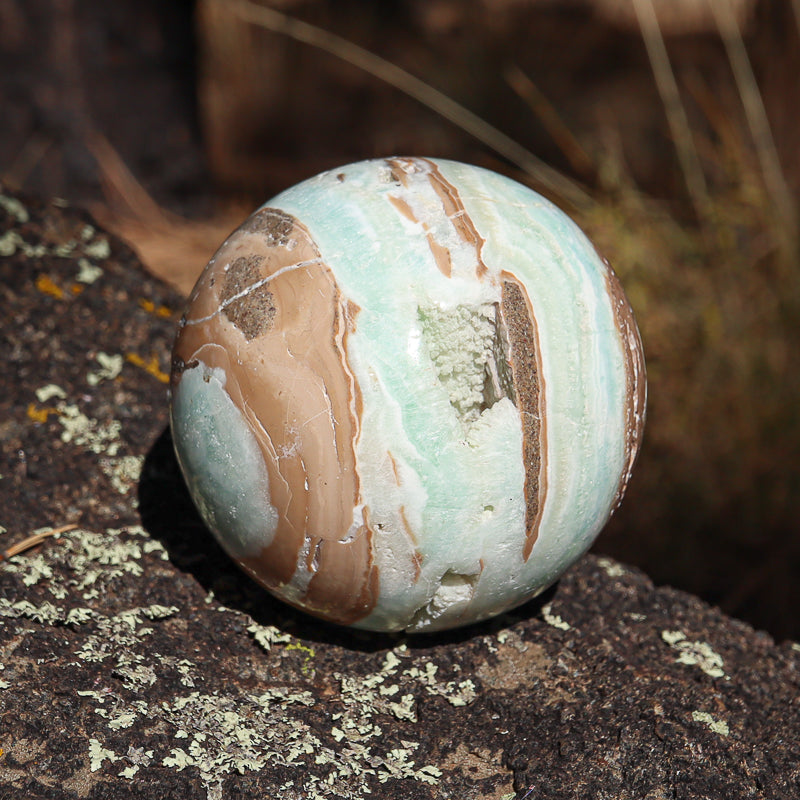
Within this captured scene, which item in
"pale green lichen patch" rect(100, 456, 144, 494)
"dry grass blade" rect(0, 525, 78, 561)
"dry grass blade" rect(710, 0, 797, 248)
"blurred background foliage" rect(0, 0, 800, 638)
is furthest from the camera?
"blurred background foliage" rect(0, 0, 800, 638)

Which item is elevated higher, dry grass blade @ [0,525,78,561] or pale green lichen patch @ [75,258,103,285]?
pale green lichen patch @ [75,258,103,285]

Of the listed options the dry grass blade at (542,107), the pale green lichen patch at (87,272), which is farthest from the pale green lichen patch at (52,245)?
the dry grass blade at (542,107)

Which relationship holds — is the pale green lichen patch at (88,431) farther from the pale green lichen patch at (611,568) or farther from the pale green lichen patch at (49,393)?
the pale green lichen patch at (611,568)

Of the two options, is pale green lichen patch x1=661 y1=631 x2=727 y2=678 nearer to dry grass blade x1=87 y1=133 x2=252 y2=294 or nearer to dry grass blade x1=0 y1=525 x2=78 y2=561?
dry grass blade x1=0 y1=525 x2=78 y2=561

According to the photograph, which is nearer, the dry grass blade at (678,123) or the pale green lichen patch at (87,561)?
the pale green lichen patch at (87,561)

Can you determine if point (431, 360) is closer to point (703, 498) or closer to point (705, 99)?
→ point (703, 498)

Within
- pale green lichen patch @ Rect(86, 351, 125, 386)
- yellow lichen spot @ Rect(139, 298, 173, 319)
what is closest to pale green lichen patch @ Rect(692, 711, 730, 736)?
pale green lichen patch @ Rect(86, 351, 125, 386)
